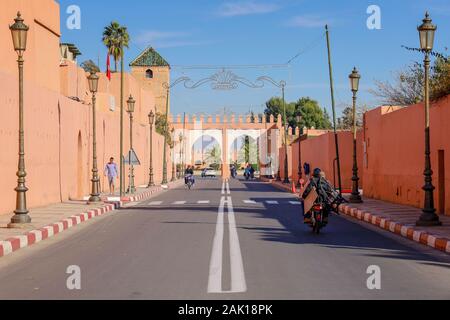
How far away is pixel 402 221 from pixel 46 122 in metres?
14.5

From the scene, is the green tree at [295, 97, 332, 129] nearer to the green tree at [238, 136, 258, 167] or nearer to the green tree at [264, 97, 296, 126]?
the green tree at [264, 97, 296, 126]

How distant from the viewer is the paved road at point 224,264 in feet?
29.8

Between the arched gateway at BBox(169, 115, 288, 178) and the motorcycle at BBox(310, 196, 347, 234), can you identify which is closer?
the motorcycle at BBox(310, 196, 347, 234)

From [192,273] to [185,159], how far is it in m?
108

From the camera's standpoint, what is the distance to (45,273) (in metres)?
11.0

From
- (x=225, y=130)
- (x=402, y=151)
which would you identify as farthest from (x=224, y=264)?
(x=225, y=130)

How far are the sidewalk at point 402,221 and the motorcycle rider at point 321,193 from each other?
5.73 feet

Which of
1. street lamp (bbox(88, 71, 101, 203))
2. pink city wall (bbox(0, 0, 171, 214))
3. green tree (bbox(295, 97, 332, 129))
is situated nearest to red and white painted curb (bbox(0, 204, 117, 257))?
pink city wall (bbox(0, 0, 171, 214))

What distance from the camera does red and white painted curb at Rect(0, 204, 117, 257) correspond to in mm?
14358

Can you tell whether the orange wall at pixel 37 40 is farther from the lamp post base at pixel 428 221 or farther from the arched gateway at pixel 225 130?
the arched gateway at pixel 225 130

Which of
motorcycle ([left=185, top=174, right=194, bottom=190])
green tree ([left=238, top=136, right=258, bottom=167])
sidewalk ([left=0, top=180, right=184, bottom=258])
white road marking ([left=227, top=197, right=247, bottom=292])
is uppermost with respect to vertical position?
green tree ([left=238, top=136, right=258, bottom=167])
